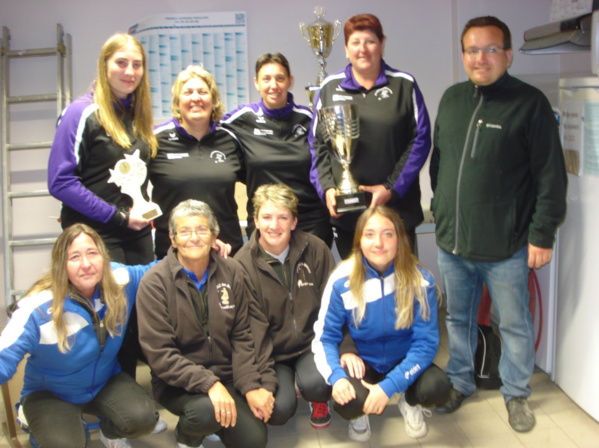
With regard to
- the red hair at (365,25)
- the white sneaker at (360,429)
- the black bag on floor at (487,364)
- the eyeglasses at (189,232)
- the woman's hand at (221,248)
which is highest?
the red hair at (365,25)

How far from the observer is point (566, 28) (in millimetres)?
2664

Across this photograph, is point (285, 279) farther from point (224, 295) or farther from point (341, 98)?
point (341, 98)

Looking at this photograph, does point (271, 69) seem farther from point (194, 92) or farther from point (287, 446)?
Answer: point (287, 446)

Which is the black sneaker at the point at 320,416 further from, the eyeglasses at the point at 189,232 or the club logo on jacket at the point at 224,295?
the eyeglasses at the point at 189,232

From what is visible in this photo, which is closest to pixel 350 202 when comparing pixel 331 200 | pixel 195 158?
pixel 331 200

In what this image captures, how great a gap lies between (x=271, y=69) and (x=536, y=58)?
6.75ft

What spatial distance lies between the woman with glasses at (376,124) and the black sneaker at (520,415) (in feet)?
2.95

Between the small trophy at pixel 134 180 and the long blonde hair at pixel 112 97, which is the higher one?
the long blonde hair at pixel 112 97

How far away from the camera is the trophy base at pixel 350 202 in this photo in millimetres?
2438

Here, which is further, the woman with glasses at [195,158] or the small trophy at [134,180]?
the woman with glasses at [195,158]

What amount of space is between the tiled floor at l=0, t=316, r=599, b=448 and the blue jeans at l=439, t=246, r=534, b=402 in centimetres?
12

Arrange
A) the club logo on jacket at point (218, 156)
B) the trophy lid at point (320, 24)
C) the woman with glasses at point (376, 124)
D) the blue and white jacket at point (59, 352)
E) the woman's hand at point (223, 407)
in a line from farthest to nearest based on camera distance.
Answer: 1. the trophy lid at point (320, 24)
2. the club logo on jacket at point (218, 156)
3. the woman with glasses at point (376, 124)
4. the woman's hand at point (223, 407)
5. the blue and white jacket at point (59, 352)

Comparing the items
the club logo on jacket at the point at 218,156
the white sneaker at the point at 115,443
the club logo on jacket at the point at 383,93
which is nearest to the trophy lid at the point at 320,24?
the club logo on jacket at the point at 383,93

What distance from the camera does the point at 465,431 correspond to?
241 cm
